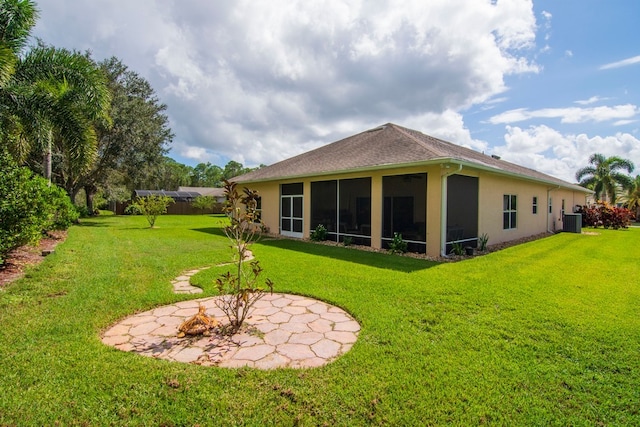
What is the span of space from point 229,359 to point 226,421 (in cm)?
101

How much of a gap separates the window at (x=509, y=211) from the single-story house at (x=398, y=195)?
0.04m

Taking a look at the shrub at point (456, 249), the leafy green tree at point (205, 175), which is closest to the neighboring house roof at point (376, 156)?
the shrub at point (456, 249)

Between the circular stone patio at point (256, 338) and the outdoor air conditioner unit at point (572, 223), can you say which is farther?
the outdoor air conditioner unit at point (572, 223)

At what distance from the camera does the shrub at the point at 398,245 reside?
9.91 metres

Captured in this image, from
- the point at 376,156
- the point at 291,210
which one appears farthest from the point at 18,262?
the point at 376,156

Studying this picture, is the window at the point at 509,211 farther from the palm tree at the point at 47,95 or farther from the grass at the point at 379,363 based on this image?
the palm tree at the point at 47,95

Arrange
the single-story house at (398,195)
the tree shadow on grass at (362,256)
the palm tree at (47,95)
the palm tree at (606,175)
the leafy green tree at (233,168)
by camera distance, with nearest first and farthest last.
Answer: the tree shadow on grass at (362,256) < the palm tree at (47,95) < the single-story house at (398,195) < the palm tree at (606,175) < the leafy green tree at (233,168)

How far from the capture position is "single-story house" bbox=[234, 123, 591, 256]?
373 inches

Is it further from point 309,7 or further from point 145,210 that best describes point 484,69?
point 145,210

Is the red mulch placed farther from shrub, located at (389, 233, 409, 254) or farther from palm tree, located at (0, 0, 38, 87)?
shrub, located at (389, 233, 409, 254)

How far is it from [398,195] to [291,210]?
5.73 meters

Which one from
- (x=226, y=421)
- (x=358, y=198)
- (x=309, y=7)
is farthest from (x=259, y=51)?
(x=226, y=421)

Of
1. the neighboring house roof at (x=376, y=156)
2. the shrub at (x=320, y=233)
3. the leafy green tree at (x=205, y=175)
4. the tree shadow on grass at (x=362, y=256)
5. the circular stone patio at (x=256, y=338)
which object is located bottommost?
the circular stone patio at (x=256, y=338)

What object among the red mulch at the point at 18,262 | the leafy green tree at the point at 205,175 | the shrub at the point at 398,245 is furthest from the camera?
the leafy green tree at the point at 205,175
